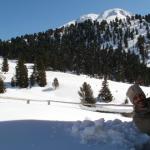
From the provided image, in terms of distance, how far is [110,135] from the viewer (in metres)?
7.11

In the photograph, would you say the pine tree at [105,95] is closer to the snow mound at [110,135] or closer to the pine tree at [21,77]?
the pine tree at [21,77]

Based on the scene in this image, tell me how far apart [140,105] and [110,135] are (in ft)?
2.45

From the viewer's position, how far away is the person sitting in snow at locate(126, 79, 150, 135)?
6.92 meters

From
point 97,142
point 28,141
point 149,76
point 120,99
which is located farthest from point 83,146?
point 149,76

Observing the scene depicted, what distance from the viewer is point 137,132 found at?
23.8ft

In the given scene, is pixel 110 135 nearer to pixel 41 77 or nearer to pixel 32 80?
pixel 32 80

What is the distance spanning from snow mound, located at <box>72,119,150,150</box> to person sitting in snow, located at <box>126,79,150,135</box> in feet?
0.68

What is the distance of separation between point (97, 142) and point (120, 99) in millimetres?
89534

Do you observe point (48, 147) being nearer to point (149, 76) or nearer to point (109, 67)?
point (149, 76)

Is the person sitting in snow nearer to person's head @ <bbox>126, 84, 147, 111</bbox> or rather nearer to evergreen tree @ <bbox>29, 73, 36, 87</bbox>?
person's head @ <bbox>126, 84, 147, 111</bbox>


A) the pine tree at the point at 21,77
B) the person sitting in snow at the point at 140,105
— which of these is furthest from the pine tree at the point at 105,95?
the person sitting in snow at the point at 140,105

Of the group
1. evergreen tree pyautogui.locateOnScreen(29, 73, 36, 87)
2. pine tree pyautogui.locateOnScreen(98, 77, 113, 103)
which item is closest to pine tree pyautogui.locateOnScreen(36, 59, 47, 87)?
evergreen tree pyautogui.locateOnScreen(29, 73, 36, 87)

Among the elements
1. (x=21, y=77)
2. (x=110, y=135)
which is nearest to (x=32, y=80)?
(x=21, y=77)

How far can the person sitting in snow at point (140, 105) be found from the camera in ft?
22.7
